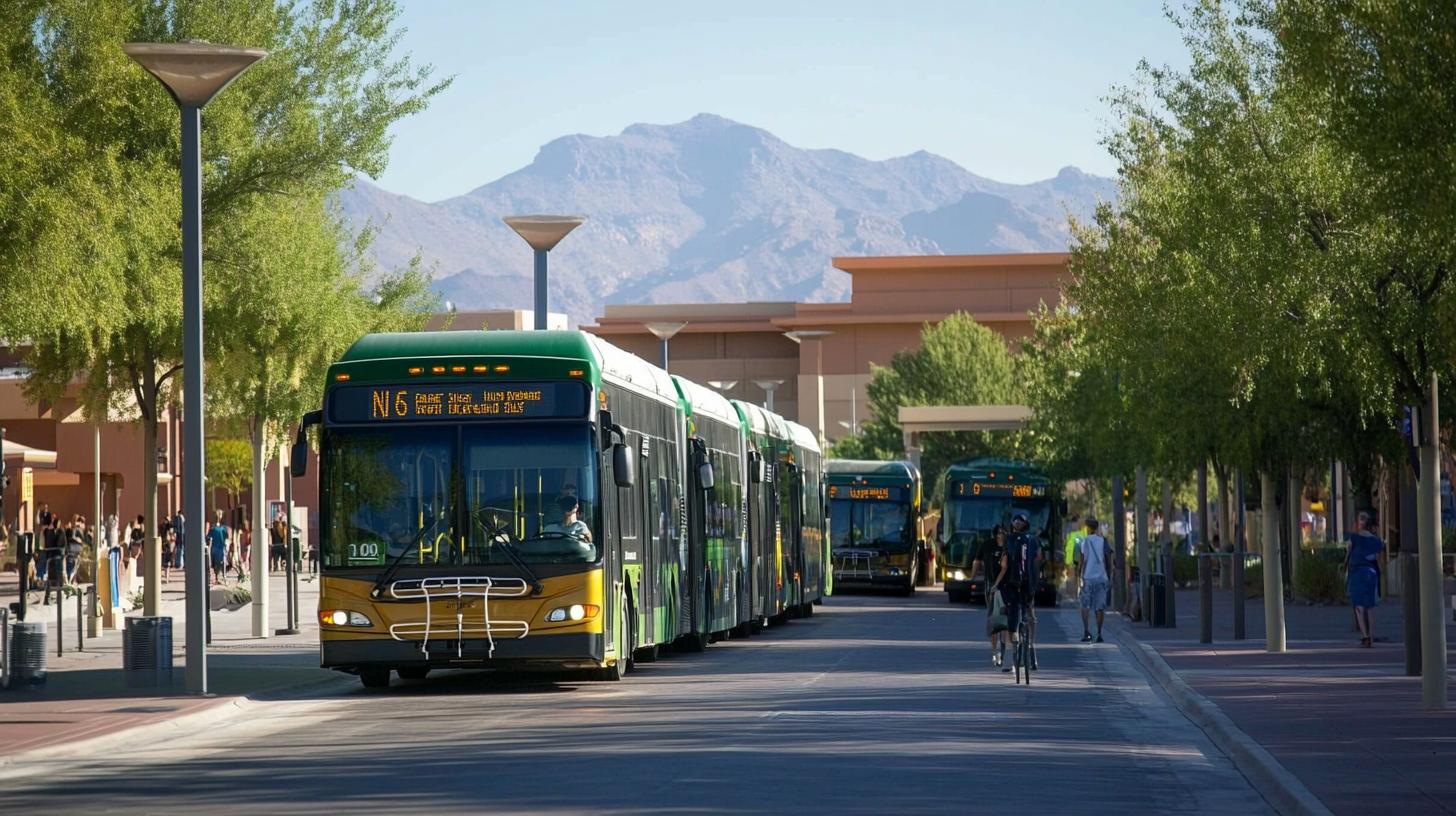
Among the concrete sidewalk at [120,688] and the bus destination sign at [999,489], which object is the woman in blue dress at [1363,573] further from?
the bus destination sign at [999,489]

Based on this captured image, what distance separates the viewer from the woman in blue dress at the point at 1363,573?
31469 mm

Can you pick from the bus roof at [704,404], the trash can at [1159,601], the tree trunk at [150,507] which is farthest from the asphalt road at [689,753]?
the trash can at [1159,601]

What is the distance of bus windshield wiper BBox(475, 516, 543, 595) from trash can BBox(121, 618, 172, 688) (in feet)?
12.5

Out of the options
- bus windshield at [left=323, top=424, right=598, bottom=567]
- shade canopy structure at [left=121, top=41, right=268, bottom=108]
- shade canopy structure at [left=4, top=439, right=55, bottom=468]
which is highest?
shade canopy structure at [left=121, top=41, right=268, bottom=108]

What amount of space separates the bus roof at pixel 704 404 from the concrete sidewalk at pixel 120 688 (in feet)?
19.5

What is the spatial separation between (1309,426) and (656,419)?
19.4m

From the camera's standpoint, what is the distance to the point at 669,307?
139m

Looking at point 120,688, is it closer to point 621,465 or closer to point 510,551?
point 510,551

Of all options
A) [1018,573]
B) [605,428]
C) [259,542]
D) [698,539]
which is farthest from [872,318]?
[605,428]

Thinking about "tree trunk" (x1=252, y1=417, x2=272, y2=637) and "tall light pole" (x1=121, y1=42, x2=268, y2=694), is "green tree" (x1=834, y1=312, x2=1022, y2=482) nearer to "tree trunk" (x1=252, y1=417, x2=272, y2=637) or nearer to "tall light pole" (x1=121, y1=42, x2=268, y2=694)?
"tree trunk" (x1=252, y1=417, x2=272, y2=637)

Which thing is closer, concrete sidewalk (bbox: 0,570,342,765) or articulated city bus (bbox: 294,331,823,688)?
concrete sidewalk (bbox: 0,570,342,765)

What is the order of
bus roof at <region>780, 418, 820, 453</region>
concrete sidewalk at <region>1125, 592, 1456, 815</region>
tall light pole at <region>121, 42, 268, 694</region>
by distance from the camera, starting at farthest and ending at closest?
bus roof at <region>780, 418, 820, 453</region> < tall light pole at <region>121, 42, 268, 694</region> < concrete sidewalk at <region>1125, 592, 1456, 815</region>

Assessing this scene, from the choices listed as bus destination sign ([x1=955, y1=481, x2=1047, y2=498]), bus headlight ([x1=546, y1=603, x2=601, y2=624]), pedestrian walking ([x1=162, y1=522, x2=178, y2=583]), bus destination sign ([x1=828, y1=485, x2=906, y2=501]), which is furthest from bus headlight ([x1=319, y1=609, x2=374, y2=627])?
pedestrian walking ([x1=162, y1=522, x2=178, y2=583])

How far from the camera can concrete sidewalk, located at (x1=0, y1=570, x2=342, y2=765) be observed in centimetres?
1948
